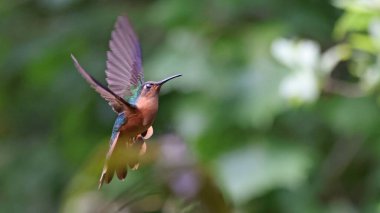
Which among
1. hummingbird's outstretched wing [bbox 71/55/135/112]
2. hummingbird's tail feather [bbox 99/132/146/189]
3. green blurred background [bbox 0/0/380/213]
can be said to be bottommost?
green blurred background [bbox 0/0/380/213]

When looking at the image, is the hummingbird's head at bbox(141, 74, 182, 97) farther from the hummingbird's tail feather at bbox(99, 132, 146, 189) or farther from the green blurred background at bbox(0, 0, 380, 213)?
the green blurred background at bbox(0, 0, 380, 213)

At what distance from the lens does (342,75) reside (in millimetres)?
2557

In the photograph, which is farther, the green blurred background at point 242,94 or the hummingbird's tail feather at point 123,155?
the green blurred background at point 242,94

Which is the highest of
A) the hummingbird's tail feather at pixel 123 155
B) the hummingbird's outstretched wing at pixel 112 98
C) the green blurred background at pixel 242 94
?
the hummingbird's outstretched wing at pixel 112 98

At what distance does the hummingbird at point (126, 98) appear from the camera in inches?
18.2

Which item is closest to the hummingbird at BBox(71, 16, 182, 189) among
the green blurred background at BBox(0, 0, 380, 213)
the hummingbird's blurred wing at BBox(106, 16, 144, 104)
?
the hummingbird's blurred wing at BBox(106, 16, 144, 104)

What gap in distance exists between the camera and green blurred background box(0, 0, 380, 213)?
1.89 m

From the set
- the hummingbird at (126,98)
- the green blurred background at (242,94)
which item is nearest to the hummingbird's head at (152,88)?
the hummingbird at (126,98)

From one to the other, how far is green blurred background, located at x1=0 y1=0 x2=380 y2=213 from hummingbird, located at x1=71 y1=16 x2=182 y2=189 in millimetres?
900

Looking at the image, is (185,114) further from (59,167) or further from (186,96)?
(59,167)

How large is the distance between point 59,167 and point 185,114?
997mm

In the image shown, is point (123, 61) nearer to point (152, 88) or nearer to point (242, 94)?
point (152, 88)

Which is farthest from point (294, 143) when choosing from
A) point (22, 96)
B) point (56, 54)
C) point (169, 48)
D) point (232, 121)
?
point (22, 96)

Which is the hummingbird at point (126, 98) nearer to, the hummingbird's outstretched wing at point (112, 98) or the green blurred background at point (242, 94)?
the hummingbird's outstretched wing at point (112, 98)
